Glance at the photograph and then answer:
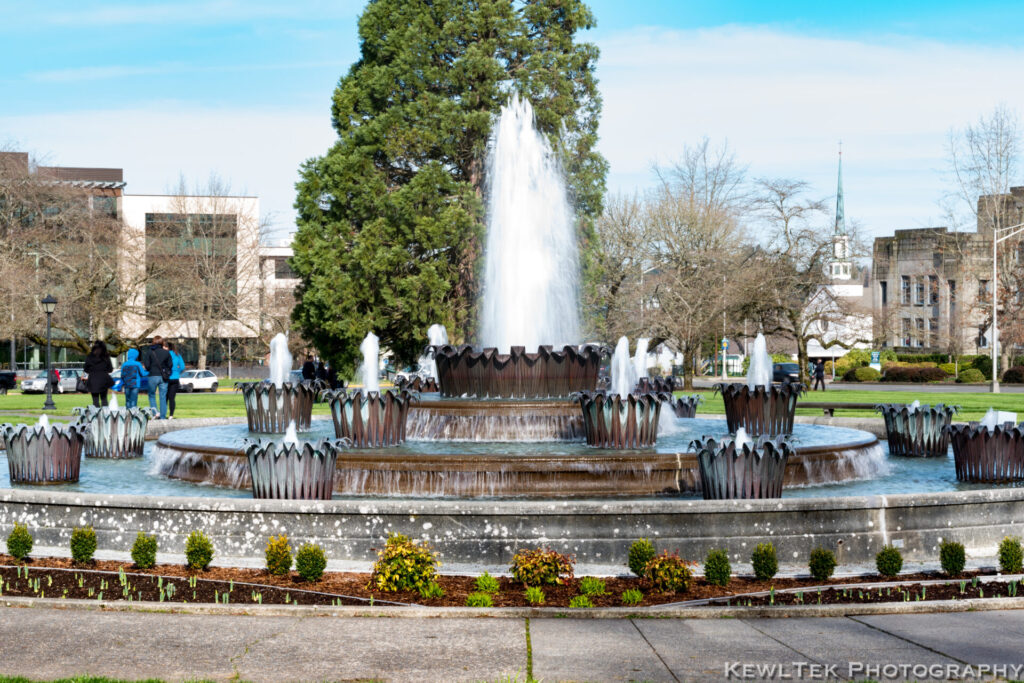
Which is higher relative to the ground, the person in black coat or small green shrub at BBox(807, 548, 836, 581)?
the person in black coat

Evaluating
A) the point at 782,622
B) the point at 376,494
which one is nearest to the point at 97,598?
the point at 376,494

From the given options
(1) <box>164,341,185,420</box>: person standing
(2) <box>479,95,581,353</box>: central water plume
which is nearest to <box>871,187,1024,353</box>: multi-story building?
(2) <box>479,95,581,353</box>: central water plume

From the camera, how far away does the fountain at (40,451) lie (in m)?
13.4

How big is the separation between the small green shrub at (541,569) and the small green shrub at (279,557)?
191 cm

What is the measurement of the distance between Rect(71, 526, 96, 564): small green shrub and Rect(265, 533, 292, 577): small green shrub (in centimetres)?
A: 164

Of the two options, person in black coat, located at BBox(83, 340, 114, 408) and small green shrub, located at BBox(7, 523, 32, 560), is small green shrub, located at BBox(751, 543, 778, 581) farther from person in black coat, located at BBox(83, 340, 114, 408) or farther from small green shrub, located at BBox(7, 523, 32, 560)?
person in black coat, located at BBox(83, 340, 114, 408)

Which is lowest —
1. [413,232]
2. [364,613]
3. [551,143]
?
[364,613]

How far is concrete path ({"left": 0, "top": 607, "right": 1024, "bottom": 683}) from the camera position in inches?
249

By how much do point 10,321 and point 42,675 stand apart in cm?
5082

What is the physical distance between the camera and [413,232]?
1617 inches

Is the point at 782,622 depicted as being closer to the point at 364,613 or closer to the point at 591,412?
the point at 364,613

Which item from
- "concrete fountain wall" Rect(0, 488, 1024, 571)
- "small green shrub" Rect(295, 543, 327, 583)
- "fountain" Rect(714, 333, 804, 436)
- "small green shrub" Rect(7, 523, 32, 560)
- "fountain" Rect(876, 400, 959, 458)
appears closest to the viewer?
"small green shrub" Rect(295, 543, 327, 583)

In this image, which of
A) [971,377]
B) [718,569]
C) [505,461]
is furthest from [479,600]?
[971,377]

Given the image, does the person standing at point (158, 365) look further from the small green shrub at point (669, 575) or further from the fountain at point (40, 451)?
the small green shrub at point (669, 575)
